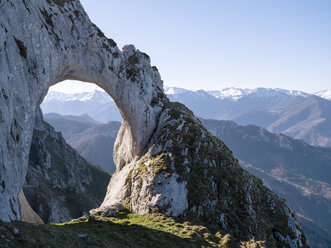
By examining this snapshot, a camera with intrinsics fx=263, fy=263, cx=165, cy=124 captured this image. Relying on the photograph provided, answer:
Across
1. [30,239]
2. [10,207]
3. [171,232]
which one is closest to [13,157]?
[10,207]

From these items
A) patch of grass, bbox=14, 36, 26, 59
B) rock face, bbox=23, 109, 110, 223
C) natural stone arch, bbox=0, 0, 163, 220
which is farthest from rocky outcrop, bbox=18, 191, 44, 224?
rock face, bbox=23, 109, 110, 223

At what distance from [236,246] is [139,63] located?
38.0 m

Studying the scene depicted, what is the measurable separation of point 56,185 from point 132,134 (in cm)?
10262

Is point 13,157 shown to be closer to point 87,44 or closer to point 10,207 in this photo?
point 10,207

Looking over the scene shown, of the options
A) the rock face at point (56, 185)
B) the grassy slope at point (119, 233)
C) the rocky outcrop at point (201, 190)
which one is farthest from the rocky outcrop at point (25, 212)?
the rock face at point (56, 185)

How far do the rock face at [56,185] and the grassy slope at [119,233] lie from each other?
68.2 m

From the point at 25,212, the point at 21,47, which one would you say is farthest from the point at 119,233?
the point at 25,212

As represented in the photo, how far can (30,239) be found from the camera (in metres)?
19.2

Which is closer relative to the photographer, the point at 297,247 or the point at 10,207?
the point at 10,207

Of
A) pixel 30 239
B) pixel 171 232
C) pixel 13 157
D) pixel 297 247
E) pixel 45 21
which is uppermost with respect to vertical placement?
pixel 45 21

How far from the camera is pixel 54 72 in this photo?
1421 inches

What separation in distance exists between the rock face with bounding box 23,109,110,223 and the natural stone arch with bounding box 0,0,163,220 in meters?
54.3

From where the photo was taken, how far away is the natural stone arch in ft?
80.8

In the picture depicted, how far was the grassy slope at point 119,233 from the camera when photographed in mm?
19500
